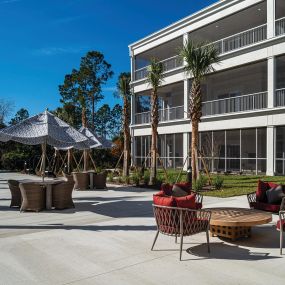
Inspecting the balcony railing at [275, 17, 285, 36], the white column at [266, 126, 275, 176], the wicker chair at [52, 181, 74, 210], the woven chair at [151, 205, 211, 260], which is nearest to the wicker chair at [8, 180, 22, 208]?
the wicker chair at [52, 181, 74, 210]

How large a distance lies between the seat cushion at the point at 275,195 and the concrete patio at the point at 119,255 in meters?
1.13

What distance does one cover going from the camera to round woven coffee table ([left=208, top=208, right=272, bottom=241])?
264 inches

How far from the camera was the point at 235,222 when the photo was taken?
6.65m

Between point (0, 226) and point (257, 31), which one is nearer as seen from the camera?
point (0, 226)

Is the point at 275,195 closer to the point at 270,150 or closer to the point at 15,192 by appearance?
the point at 15,192

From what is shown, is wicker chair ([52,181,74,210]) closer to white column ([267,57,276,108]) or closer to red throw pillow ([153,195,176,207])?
red throw pillow ([153,195,176,207])

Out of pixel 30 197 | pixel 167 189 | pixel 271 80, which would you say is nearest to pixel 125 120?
pixel 271 80

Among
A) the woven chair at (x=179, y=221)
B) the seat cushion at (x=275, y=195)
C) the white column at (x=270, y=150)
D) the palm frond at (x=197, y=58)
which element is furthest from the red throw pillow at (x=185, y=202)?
the white column at (x=270, y=150)

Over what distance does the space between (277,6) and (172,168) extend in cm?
1396

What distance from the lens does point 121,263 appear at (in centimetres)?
565

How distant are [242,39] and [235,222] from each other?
2032 cm

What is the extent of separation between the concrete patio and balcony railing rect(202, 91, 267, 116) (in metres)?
15.8

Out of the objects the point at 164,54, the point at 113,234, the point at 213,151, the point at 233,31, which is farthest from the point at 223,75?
the point at 113,234

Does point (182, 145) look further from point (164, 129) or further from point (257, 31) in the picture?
point (257, 31)
